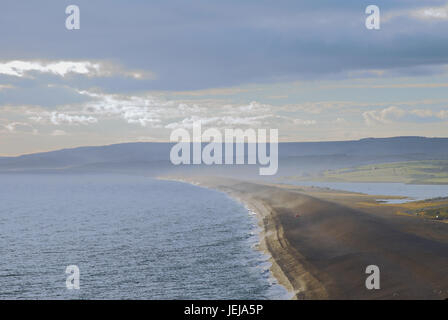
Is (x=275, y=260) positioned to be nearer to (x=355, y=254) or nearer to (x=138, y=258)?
(x=355, y=254)

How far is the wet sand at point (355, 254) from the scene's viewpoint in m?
40.1

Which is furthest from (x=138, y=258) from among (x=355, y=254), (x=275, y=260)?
(x=355, y=254)

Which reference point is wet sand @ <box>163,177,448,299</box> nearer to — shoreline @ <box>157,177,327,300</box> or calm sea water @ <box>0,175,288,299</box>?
shoreline @ <box>157,177,327,300</box>

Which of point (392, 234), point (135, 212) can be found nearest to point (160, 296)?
point (392, 234)

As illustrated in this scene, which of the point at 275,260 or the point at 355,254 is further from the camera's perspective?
the point at 275,260

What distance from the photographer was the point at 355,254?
5150 centimetres

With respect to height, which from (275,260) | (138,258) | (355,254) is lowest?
(138,258)

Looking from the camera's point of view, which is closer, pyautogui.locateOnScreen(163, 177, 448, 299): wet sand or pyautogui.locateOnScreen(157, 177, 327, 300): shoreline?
pyautogui.locateOnScreen(163, 177, 448, 299): wet sand

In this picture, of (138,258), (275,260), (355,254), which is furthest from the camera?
(138,258)

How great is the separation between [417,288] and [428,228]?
95.1 feet

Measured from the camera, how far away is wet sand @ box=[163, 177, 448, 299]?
40062 millimetres

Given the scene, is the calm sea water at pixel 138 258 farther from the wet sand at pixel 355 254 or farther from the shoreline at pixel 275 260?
the wet sand at pixel 355 254

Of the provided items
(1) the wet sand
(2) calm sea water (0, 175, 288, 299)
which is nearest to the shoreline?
(1) the wet sand

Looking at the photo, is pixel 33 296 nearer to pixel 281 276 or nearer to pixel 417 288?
pixel 281 276
